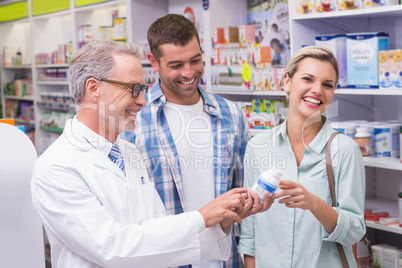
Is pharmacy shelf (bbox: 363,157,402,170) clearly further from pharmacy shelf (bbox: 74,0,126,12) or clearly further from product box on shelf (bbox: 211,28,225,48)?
pharmacy shelf (bbox: 74,0,126,12)

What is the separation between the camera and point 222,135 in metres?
2.58

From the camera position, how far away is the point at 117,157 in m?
1.96

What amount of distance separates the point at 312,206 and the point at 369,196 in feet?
5.79

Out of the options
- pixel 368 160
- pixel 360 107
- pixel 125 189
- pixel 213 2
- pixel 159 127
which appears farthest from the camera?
pixel 213 2

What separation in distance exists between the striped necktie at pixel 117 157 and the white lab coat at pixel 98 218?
36 mm

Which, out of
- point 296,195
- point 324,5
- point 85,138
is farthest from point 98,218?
point 324,5

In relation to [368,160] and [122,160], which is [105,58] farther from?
[368,160]

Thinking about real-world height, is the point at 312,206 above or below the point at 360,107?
below

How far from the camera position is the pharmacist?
5.60 feet

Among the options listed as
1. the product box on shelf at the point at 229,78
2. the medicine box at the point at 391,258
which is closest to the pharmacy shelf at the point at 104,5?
the product box on shelf at the point at 229,78

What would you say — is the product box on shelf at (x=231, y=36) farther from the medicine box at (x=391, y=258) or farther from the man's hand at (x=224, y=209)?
the man's hand at (x=224, y=209)

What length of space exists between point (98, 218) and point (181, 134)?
897 millimetres

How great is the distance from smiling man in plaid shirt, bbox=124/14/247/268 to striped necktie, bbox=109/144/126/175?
496mm

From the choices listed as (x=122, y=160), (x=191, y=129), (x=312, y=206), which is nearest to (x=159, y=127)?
(x=191, y=129)
